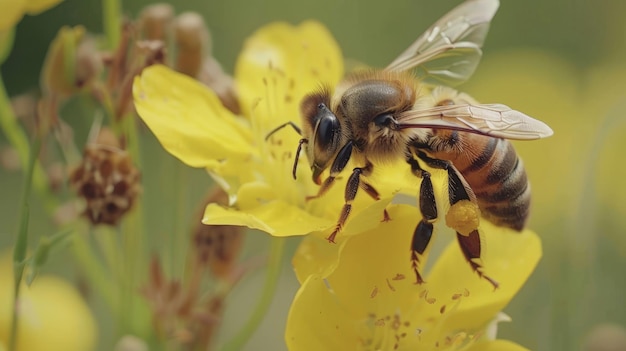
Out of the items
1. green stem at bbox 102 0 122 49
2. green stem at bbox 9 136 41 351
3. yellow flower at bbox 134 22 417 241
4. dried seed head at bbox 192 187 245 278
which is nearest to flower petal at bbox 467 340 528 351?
yellow flower at bbox 134 22 417 241

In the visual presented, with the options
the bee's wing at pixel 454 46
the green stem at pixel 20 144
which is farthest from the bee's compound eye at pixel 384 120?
the green stem at pixel 20 144

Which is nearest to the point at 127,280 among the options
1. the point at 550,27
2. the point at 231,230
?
the point at 231,230

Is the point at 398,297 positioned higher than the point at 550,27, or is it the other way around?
the point at 398,297

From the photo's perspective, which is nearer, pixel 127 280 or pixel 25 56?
pixel 127 280

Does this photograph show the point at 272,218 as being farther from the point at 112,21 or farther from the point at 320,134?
the point at 112,21

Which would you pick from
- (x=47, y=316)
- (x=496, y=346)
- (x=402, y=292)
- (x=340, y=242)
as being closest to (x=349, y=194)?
(x=340, y=242)

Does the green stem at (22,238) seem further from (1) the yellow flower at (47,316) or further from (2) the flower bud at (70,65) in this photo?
(1) the yellow flower at (47,316)

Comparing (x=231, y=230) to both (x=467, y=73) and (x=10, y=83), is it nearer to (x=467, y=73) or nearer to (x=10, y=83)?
(x=467, y=73)
